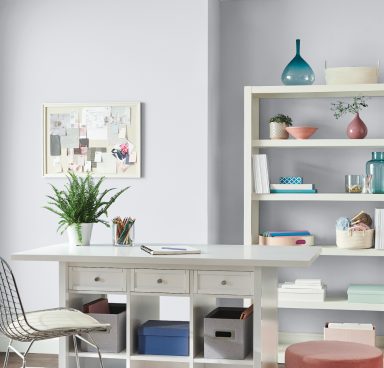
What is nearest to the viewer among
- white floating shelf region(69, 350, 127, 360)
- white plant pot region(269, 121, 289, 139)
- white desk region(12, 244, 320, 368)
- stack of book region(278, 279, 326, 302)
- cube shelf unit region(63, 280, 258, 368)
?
white desk region(12, 244, 320, 368)

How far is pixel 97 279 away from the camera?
3.62 meters

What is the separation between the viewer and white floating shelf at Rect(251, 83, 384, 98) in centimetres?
480

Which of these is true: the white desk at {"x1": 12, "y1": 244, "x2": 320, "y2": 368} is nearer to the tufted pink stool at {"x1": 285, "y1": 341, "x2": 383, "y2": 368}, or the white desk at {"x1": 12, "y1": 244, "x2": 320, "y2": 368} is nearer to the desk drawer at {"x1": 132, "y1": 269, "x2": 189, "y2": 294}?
the desk drawer at {"x1": 132, "y1": 269, "x2": 189, "y2": 294}

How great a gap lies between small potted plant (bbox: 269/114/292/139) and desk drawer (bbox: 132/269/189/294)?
1.75 meters

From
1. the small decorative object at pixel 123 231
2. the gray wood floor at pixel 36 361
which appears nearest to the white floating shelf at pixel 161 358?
the small decorative object at pixel 123 231

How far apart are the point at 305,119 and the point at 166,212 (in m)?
1.12

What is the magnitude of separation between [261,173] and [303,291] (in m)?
0.80

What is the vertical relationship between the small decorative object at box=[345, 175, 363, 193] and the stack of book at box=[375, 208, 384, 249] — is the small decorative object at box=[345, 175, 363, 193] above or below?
above

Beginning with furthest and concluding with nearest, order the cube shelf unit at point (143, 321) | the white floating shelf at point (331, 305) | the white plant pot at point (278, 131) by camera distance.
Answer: the white plant pot at point (278, 131) → the white floating shelf at point (331, 305) → the cube shelf unit at point (143, 321)

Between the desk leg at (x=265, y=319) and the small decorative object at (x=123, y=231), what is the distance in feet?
2.47

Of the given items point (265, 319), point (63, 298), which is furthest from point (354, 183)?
point (63, 298)

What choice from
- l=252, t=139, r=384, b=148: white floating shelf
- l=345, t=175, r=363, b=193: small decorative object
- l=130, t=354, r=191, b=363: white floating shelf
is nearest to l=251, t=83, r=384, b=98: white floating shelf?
l=252, t=139, r=384, b=148: white floating shelf

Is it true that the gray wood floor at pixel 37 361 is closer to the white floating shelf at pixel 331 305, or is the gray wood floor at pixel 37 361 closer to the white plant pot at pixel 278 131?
the white floating shelf at pixel 331 305

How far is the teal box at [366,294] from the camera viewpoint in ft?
15.7
